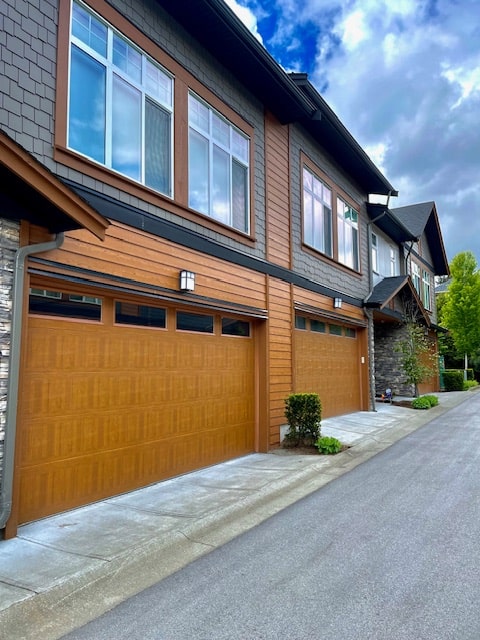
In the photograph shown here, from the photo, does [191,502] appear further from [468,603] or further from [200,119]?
[200,119]

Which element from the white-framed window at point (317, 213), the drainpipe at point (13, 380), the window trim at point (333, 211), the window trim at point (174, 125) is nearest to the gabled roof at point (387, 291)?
the window trim at point (333, 211)

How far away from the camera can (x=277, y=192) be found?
9.95 meters

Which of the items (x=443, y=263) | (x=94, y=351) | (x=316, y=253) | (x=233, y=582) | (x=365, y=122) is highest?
(x=365, y=122)

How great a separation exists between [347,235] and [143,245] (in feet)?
29.5

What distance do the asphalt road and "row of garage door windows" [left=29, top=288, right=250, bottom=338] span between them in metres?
2.97

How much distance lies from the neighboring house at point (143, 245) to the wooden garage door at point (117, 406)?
0.07ft

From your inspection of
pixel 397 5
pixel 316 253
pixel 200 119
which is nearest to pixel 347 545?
pixel 200 119

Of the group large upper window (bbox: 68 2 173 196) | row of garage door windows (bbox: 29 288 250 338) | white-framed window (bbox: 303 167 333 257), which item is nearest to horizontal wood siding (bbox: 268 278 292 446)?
row of garage door windows (bbox: 29 288 250 338)

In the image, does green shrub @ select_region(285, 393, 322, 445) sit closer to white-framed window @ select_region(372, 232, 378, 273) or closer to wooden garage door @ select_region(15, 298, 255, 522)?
wooden garage door @ select_region(15, 298, 255, 522)

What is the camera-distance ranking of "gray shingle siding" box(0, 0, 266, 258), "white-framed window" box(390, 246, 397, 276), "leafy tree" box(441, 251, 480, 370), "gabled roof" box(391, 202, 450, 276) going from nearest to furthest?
1. "gray shingle siding" box(0, 0, 266, 258)
2. "white-framed window" box(390, 246, 397, 276)
3. "gabled roof" box(391, 202, 450, 276)
4. "leafy tree" box(441, 251, 480, 370)

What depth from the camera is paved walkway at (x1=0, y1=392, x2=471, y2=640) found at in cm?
340

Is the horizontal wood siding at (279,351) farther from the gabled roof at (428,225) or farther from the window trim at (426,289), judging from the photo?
the window trim at (426,289)

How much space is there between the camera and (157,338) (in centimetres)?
671

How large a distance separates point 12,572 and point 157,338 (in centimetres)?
344
